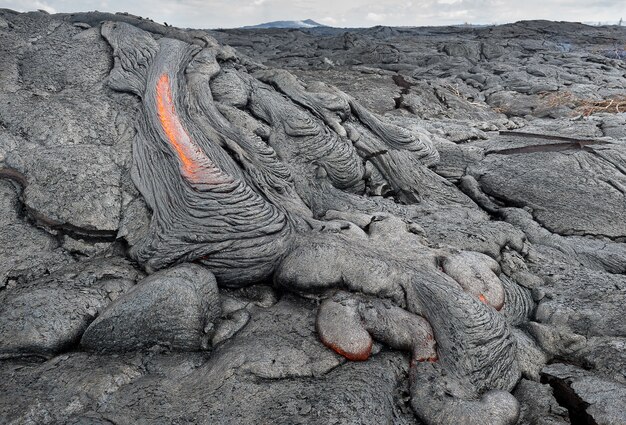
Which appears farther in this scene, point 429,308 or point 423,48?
point 423,48

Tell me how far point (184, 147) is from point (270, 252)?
223cm

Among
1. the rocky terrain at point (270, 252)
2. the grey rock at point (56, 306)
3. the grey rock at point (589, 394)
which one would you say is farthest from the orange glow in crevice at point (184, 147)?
the grey rock at point (589, 394)

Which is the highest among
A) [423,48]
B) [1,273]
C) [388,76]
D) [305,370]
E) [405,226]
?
[423,48]

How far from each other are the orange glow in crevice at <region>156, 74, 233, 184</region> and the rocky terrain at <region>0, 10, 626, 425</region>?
3 cm

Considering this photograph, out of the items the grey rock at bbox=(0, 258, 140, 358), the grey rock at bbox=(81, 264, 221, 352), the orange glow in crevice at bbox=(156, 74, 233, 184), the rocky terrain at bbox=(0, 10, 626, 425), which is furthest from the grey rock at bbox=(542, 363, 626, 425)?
the grey rock at bbox=(0, 258, 140, 358)

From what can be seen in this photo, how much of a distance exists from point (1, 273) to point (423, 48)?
30.9 meters

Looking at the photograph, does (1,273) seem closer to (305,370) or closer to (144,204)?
(144,204)

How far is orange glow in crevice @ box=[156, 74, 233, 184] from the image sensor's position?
6.45m

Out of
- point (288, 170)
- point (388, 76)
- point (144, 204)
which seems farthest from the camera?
point (388, 76)

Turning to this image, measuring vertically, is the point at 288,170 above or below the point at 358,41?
below

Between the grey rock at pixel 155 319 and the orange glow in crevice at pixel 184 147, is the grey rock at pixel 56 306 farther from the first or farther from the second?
the orange glow in crevice at pixel 184 147

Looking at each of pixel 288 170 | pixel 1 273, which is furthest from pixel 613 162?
pixel 1 273

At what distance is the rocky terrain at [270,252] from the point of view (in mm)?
4633

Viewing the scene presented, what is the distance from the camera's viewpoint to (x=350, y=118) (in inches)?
384
